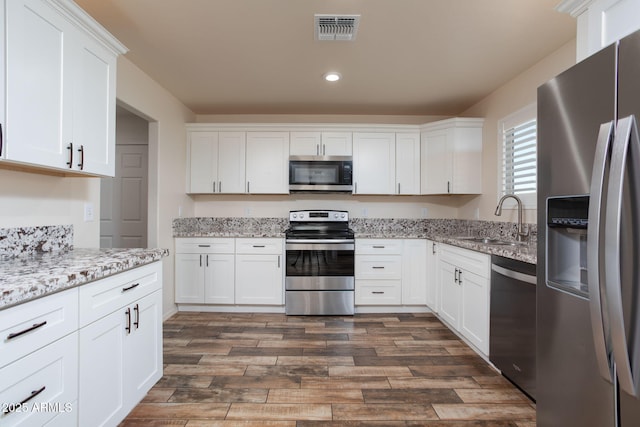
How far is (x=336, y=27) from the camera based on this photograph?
2098 millimetres

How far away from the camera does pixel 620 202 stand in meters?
0.87

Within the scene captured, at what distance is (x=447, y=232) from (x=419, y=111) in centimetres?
161

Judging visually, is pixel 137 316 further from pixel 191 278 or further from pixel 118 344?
pixel 191 278

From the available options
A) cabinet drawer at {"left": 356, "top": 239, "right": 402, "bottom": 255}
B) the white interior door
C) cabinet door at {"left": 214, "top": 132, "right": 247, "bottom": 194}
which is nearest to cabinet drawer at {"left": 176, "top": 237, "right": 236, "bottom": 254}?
cabinet door at {"left": 214, "top": 132, "right": 247, "bottom": 194}

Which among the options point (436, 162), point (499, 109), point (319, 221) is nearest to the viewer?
point (499, 109)

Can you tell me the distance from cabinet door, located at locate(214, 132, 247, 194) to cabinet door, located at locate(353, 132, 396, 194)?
139cm

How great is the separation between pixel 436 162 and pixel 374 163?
0.73 metres

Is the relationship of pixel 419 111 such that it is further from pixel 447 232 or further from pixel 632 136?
pixel 632 136

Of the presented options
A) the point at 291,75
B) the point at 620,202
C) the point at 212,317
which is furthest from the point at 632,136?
the point at 212,317

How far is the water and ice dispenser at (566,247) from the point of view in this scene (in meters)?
1.13

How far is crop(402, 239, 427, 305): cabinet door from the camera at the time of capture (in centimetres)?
350

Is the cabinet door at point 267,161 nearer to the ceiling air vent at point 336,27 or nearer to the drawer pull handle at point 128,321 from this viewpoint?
the ceiling air vent at point 336,27

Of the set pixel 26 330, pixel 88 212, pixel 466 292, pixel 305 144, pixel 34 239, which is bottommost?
pixel 466 292

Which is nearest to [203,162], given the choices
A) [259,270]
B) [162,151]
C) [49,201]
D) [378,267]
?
[162,151]
